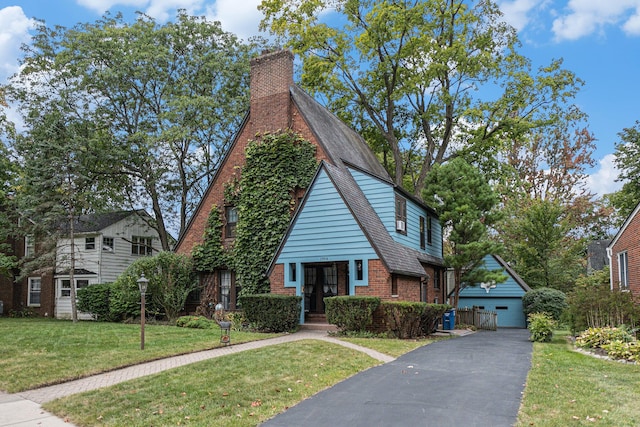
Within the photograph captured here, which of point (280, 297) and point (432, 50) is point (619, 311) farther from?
point (432, 50)

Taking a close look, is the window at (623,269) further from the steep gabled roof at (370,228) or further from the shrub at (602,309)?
the steep gabled roof at (370,228)

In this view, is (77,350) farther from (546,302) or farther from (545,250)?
(545,250)

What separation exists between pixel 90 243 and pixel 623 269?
27481mm

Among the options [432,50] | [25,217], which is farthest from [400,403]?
[432,50]

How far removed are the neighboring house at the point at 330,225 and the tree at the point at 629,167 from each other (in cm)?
1741

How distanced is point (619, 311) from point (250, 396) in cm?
1195

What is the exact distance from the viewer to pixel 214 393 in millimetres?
7953

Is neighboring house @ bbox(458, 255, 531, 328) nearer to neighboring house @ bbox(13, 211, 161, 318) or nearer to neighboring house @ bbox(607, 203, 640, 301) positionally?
neighboring house @ bbox(607, 203, 640, 301)

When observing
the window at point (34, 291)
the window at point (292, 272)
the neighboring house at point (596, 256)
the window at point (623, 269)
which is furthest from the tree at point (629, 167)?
the window at point (34, 291)

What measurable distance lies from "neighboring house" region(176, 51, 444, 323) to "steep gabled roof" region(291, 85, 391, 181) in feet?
0.23

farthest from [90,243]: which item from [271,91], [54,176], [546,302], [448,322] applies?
[546,302]

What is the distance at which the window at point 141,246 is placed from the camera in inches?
1268

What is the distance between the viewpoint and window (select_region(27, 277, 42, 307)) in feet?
102

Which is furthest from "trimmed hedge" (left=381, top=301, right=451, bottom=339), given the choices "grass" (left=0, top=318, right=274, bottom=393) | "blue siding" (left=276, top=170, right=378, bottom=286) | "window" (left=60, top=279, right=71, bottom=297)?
"window" (left=60, top=279, right=71, bottom=297)
